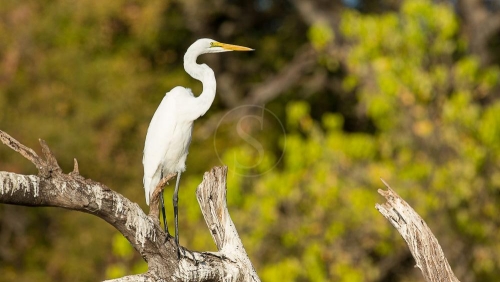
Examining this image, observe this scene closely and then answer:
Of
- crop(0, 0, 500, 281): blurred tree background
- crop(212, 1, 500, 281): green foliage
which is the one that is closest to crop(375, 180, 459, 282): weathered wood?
crop(0, 0, 500, 281): blurred tree background

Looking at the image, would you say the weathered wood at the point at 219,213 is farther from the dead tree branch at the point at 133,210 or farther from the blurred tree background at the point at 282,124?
the blurred tree background at the point at 282,124

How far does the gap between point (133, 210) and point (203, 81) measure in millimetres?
964

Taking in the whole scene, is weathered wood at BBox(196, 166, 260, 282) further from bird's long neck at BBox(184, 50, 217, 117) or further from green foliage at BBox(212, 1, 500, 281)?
green foliage at BBox(212, 1, 500, 281)

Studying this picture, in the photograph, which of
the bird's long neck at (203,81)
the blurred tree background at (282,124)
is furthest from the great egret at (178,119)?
the blurred tree background at (282,124)

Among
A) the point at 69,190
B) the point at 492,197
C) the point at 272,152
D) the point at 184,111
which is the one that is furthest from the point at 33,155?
the point at 272,152

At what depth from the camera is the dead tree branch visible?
128 inches

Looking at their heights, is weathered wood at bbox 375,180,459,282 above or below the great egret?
below

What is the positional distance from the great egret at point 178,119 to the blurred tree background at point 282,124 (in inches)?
107

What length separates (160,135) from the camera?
4566mm

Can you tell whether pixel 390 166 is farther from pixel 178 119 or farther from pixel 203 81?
pixel 203 81

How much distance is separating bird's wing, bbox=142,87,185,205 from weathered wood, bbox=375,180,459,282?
1075 millimetres

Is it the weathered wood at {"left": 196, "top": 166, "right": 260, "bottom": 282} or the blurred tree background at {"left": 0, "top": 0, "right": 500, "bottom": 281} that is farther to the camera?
the blurred tree background at {"left": 0, "top": 0, "right": 500, "bottom": 281}

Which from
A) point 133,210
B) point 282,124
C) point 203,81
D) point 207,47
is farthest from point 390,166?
point 133,210

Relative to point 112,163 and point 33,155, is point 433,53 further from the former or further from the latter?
point 33,155
